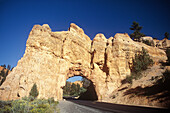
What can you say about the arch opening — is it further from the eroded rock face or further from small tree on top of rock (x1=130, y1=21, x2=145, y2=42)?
small tree on top of rock (x1=130, y1=21, x2=145, y2=42)

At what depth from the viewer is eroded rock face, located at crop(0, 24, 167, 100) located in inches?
851

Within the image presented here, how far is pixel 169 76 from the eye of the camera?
51.8 ft

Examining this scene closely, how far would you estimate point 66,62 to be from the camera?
28500mm

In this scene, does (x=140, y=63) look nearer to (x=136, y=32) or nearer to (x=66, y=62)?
(x=66, y=62)

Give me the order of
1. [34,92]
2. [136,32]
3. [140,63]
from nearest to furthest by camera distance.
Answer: [34,92] < [140,63] < [136,32]

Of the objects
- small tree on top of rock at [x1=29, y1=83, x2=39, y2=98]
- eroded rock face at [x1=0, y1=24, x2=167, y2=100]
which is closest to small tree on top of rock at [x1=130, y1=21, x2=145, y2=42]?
eroded rock face at [x1=0, y1=24, x2=167, y2=100]

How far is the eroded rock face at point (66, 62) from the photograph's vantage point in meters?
21.6

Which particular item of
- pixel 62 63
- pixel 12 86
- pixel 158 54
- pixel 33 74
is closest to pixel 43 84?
pixel 33 74

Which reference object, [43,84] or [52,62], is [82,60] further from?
[43,84]

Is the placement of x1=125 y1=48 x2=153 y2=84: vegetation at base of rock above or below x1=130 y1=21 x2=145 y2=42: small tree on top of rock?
below

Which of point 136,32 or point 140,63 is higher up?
point 136,32

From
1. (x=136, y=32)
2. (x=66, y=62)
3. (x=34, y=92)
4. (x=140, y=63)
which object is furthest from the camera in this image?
(x=136, y=32)

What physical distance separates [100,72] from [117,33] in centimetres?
1483

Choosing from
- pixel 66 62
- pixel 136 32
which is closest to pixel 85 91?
pixel 66 62
